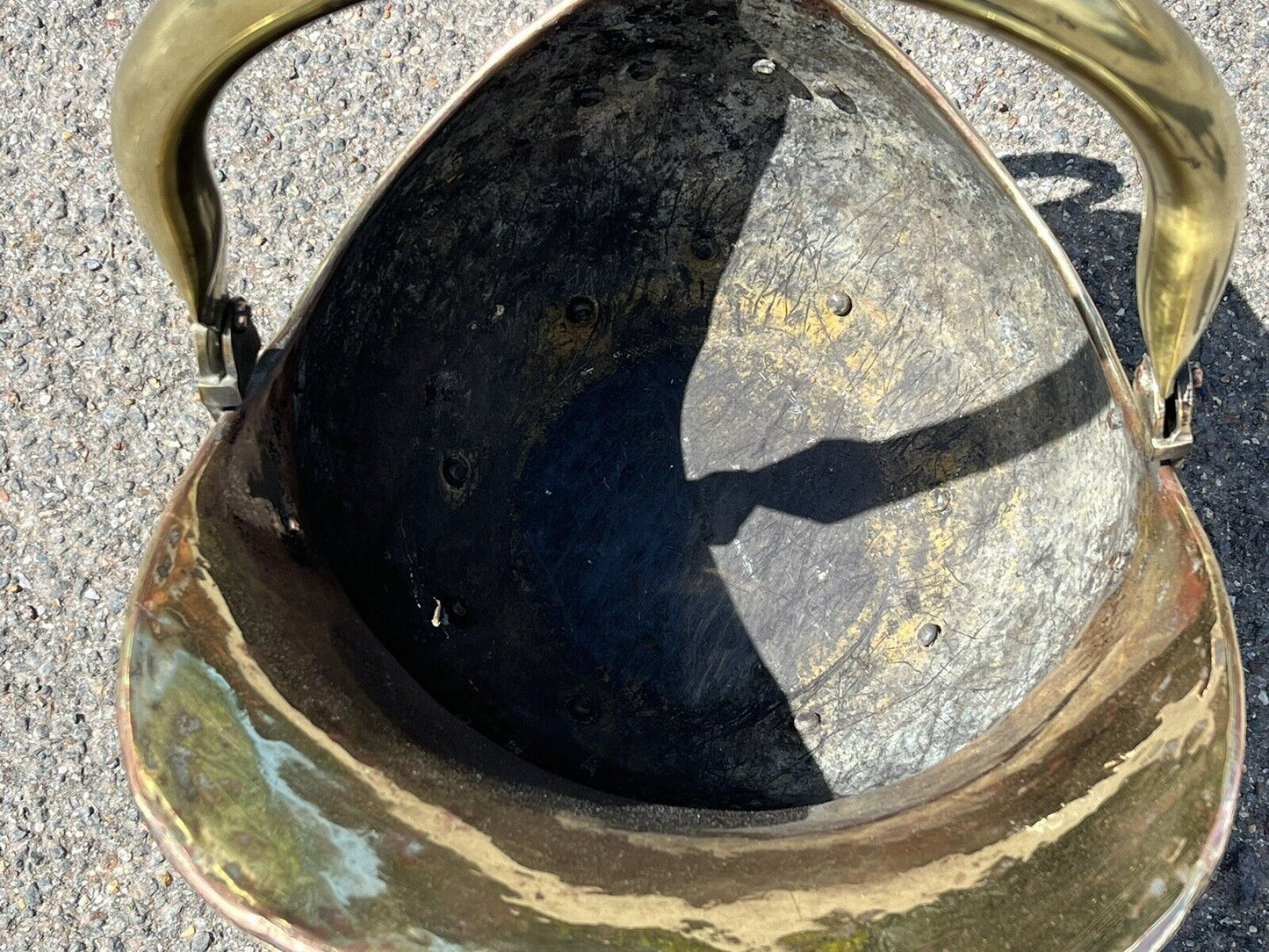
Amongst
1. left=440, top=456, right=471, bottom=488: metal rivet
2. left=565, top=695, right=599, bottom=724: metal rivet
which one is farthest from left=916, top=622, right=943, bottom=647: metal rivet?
left=440, top=456, right=471, bottom=488: metal rivet

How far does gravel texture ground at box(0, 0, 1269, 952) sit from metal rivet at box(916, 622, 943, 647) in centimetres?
48

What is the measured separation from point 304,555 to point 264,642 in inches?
4.9

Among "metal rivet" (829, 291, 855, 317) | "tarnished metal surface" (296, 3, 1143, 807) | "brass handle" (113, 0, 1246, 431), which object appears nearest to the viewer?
"brass handle" (113, 0, 1246, 431)

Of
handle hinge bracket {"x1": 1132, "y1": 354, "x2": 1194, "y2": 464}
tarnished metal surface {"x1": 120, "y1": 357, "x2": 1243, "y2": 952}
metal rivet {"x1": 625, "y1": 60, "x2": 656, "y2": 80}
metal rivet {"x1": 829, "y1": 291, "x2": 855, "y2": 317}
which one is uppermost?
metal rivet {"x1": 625, "y1": 60, "x2": 656, "y2": 80}

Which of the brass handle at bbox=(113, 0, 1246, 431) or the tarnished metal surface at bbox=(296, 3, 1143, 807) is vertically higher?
the brass handle at bbox=(113, 0, 1246, 431)

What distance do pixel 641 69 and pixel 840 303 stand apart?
316 mm

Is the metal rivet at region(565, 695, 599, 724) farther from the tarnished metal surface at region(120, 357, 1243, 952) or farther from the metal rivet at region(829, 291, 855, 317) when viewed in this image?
the metal rivet at region(829, 291, 855, 317)

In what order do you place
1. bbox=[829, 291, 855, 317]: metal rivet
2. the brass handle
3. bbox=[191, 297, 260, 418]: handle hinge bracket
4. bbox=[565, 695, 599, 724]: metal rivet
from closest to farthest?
the brass handle
bbox=[191, 297, 260, 418]: handle hinge bracket
bbox=[565, 695, 599, 724]: metal rivet
bbox=[829, 291, 855, 317]: metal rivet

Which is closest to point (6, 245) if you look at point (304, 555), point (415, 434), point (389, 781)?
point (415, 434)

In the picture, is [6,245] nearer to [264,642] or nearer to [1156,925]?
[264,642]

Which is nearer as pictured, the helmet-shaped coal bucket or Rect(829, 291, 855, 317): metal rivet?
the helmet-shaped coal bucket

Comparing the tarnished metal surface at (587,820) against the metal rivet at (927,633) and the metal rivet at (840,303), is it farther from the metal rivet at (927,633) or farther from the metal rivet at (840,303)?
the metal rivet at (840,303)

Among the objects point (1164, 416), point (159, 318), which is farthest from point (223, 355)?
point (159, 318)

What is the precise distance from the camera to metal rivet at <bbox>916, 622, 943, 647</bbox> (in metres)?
1.17
